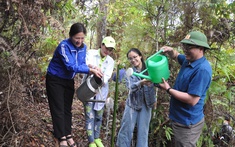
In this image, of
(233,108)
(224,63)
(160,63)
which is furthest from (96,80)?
(233,108)

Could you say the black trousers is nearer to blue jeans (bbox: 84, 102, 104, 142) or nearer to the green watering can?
blue jeans (bbox: 84, 102, 104, 142)

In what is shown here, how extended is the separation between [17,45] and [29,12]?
59 cm

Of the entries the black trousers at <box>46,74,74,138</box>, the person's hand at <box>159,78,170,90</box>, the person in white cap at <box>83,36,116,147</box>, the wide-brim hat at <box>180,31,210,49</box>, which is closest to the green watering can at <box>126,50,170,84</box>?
the person's hand at <box>159,78,170,90</box>

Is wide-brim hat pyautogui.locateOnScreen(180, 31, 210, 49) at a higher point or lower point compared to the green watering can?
higher

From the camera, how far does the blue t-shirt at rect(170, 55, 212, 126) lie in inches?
107

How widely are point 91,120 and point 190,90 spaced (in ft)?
5.42

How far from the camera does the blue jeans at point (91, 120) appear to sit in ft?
12.2

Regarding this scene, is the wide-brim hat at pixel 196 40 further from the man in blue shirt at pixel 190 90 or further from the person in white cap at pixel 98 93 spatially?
the person in white cap at pixel 98 93

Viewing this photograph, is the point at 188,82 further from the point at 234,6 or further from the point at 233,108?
the point at 233,108

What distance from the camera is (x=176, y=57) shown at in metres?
3.53

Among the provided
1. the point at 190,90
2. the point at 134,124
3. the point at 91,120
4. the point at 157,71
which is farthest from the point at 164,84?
the point at 91,120

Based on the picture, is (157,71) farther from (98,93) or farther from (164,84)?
(98,93)

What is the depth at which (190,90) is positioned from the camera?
2.73 meters

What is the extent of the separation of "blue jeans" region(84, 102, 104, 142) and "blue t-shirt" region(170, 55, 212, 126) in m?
1.22
